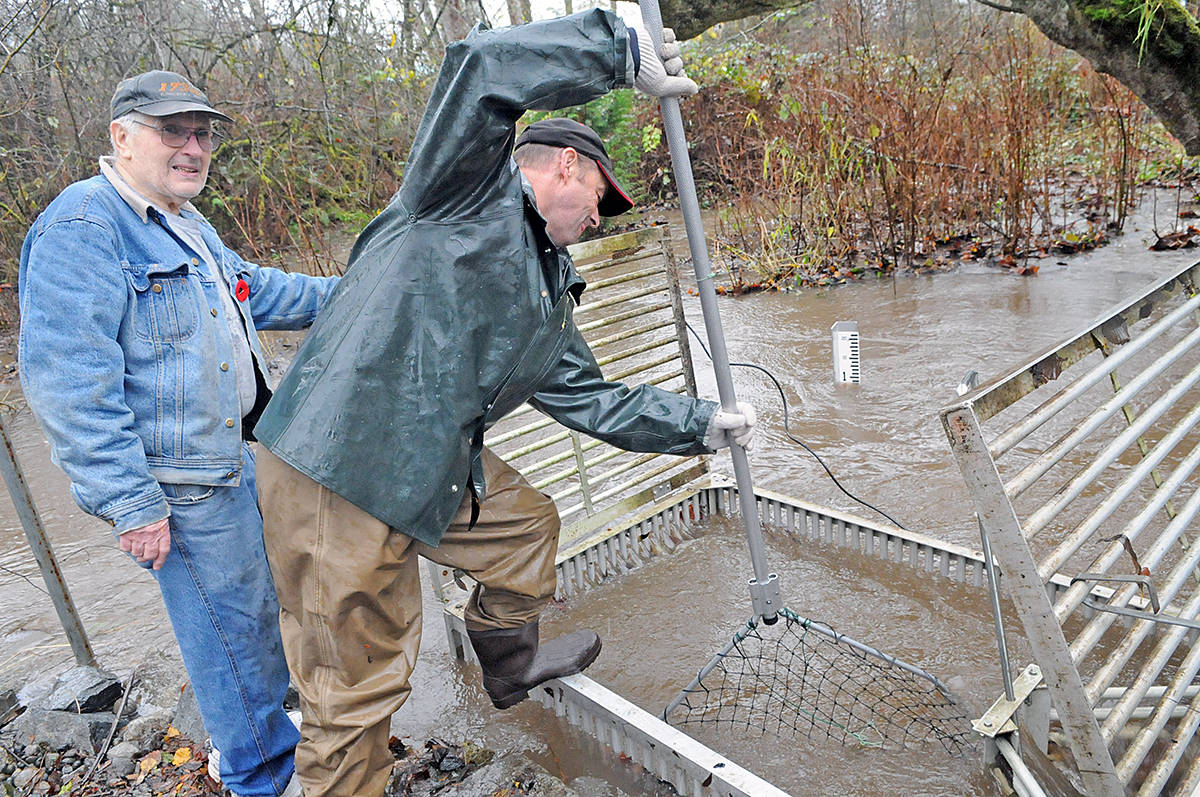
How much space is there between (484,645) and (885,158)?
5.70 meters

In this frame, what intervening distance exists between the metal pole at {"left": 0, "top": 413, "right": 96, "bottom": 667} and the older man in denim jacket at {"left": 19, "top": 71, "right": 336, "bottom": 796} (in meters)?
0.96

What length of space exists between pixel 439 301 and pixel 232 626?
106cm

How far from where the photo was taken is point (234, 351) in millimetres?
2232

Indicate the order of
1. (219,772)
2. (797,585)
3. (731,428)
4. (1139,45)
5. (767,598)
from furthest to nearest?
(1139,45) < (797,585) < (767,598) < (731,428) < (219,772)

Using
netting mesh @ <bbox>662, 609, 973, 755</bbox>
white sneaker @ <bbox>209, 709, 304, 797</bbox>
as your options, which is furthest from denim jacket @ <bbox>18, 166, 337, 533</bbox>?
netting mesh @ <bbox>662, 609, 973, 755</bbox>

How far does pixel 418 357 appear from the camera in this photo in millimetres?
1952

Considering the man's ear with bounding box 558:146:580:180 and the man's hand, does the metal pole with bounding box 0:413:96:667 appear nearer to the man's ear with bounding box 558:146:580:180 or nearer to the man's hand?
the man's hand

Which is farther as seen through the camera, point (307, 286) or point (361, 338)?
point (307, 286)

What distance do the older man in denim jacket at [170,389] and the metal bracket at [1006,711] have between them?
6.17ft

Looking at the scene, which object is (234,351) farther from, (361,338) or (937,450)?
(937,450)

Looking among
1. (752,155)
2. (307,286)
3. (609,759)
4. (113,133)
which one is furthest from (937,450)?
(752,155)

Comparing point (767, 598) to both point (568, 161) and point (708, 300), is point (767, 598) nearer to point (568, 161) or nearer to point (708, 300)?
point (708, 300)

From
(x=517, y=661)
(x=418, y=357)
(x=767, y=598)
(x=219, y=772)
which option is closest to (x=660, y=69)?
(x=418, y=357)

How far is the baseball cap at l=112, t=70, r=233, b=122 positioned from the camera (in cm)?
202
